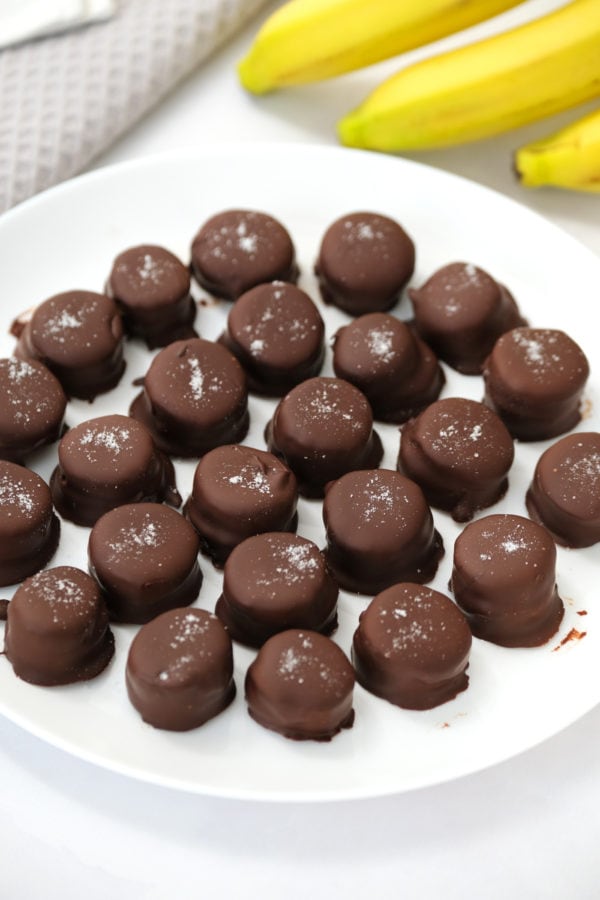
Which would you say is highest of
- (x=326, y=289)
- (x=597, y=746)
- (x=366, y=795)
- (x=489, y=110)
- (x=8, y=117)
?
(x=8, y=117)

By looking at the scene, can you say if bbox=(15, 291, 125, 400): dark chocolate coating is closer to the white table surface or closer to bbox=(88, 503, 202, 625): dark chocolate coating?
bbox=(88, 503, 202, 625): dark chocolate coating

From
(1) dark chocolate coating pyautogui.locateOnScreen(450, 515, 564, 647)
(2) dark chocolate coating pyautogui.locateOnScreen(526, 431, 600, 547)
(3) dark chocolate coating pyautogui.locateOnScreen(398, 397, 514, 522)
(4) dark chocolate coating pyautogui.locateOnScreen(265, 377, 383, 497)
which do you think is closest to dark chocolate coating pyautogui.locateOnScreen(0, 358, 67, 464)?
(4) dark chocolate coating pyautogui.locateOnScreen(265, 377, 383, 497)

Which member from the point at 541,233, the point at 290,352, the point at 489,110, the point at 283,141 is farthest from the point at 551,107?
the point at 290,352

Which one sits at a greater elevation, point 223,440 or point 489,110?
point 489,110

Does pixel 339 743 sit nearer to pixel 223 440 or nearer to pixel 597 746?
pixel 597 746

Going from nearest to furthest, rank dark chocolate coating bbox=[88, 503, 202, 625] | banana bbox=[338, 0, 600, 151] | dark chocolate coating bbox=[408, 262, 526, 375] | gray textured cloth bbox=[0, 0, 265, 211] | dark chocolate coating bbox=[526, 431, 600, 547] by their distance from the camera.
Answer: dark chocolate coating bbox=[88, 503, 202, 625] < dark chocolate coating bbox=[526, 431, 600, 547] < dark chocolate coating bbox=[408, 262, 526, 375] < banana bbox=[338, 0, 600, 151] < gray textured cloth bbox=[0, 0, 265, 211]

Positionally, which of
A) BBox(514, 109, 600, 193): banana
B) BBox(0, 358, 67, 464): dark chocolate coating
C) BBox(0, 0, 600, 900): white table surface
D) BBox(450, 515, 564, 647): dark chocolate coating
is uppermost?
BBox(0, 358, 67, 464): dark chocolate coating

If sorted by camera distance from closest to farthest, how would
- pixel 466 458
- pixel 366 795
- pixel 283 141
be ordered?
pixel 366 795 < pixel 466 458 < pixel 283 141
